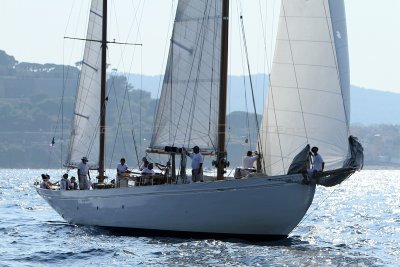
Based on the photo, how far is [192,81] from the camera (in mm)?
32469

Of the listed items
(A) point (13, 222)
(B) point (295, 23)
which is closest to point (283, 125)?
(B) point (295, 23)

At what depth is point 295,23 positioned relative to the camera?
2973 cm

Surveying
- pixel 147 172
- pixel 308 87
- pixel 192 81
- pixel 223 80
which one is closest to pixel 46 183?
pixel 147 172

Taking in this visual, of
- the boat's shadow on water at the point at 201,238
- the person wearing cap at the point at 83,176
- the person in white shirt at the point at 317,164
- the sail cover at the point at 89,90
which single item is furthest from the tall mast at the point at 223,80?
the sail cover at the point at 89,90

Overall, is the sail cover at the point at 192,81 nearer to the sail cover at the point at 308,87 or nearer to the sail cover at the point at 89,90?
the sail cover at the point at 308,87

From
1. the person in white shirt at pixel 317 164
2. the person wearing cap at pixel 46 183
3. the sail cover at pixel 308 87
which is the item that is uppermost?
the sail cover at pixel 308 87

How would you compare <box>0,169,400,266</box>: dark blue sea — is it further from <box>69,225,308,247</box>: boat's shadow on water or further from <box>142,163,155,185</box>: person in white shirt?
<box>142,163,155,185</box>: person in white shirt

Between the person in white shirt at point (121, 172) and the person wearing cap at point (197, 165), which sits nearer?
the person wearing cap at point (197, 165)

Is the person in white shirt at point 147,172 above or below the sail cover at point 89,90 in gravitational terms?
below

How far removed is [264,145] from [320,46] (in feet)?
10.6

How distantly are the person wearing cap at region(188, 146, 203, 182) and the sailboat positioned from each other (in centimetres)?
73

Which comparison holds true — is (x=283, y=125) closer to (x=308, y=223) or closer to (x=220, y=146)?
(x=220, y=146)

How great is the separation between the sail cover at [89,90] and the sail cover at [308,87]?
11.2 metres

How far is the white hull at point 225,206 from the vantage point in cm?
2884
